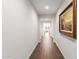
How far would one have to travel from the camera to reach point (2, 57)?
1.47 metres

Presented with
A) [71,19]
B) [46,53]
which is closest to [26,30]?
[71,19]

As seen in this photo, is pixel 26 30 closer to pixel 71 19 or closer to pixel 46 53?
pixel 71 19

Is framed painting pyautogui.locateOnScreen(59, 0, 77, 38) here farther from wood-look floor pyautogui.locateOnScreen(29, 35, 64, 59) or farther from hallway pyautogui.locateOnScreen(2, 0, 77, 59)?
wood-look floor pyautogui.locateOnScreen(29, 35, 64, 59)

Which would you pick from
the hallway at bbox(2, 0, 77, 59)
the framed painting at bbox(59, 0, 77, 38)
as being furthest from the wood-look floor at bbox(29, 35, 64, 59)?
the framed painting at bbox(59, 0, 77, 38)

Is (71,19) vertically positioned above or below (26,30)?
above

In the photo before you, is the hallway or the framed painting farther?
the framed painting

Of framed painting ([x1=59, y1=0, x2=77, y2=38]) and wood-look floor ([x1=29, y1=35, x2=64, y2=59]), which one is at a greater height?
framed painting ([x1=59, y1=0, x2=77, y2=38])

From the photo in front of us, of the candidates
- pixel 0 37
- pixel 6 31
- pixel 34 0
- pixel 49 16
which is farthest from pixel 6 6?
pixel 49 16

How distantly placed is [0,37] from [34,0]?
2.91m

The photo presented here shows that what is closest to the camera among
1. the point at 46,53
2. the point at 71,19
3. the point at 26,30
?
the point at 71,19

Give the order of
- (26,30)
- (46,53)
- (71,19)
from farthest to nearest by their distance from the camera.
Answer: (46,53), (26,30), (71,19)

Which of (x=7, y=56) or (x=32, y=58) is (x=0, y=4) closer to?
(x=7, y=56)

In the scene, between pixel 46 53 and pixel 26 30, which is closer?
pixel 26 30

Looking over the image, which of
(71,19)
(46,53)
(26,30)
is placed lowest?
(46,53)
